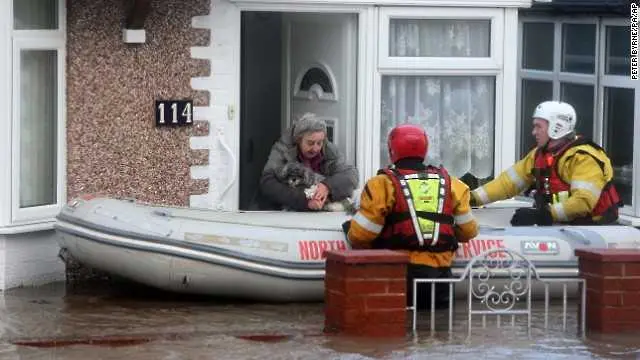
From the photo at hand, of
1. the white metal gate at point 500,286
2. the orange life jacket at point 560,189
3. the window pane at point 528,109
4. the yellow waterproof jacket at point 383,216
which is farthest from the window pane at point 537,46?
the yellow waterproof jacket at point 383,216

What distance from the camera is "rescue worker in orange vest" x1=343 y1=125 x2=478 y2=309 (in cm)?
1036

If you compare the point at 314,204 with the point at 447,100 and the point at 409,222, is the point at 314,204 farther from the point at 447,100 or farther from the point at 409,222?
the point at 409,222

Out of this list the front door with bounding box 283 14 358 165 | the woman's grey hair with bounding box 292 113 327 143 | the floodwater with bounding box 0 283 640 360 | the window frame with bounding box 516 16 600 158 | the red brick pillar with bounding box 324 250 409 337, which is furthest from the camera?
the window frame with bounding box 516 16 600 158

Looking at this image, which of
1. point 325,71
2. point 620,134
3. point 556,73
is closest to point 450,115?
point 325,71

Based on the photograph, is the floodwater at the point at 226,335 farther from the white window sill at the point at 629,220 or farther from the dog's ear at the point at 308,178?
the white window sill at the point at 629,220

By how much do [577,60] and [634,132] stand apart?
4.86 feet

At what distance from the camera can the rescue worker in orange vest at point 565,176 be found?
38.3 feet

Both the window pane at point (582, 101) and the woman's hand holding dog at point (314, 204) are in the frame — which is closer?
the woman's hand holding dog at point (314, 204)

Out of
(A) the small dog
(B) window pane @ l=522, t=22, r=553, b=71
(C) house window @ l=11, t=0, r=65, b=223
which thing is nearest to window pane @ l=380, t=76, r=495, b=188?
(A) the small dog

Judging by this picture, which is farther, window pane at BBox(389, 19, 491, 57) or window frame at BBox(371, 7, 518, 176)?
window pane at BBox(389, 19, 491, 57)

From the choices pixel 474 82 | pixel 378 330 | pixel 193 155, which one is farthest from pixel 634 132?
pixel 378 330

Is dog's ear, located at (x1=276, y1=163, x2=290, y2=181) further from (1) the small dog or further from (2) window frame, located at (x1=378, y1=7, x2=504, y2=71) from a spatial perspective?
(2) window frame, located at (x1=378, y1=7, x2=504, y2=71)

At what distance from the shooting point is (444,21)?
13031 millimetres
